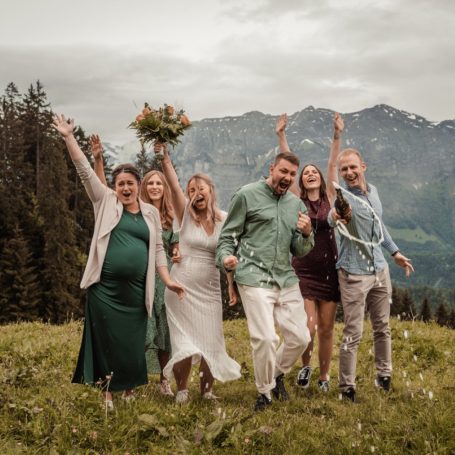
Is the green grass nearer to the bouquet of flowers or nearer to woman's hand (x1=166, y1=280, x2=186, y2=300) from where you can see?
woman's hand (x1=166, y1=280, x2=186, y2=300)

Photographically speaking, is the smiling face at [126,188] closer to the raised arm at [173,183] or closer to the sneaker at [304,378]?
the raised arm at [173,183]

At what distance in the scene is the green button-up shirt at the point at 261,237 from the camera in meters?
6.79

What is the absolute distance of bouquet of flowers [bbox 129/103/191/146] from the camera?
7504mm

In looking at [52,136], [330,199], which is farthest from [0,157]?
[330,199]

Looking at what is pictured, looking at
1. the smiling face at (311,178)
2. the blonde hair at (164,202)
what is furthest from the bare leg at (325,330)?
the blonde hair at (164,202)

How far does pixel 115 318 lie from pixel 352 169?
3590mm

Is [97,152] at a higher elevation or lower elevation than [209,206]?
higher

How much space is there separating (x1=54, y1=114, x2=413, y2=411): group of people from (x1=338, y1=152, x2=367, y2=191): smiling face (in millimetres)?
13

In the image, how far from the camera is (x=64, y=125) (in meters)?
6.76

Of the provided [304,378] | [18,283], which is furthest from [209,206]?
[18,283]

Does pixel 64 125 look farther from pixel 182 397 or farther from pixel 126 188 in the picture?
pixel 182 397

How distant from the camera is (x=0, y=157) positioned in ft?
172

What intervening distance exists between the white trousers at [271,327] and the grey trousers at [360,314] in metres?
0.77

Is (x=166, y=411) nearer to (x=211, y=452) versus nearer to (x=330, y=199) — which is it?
(x=211, y=452)
